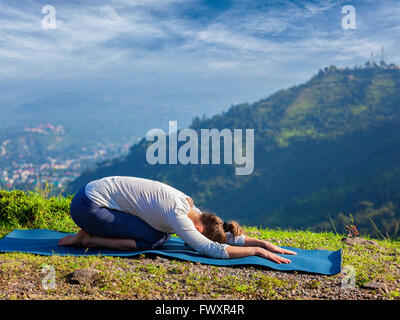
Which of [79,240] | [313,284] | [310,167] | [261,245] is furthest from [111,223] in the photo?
[310,167]

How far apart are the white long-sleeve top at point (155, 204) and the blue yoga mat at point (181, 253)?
0.20 metres

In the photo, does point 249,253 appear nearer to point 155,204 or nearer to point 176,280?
point 176,280

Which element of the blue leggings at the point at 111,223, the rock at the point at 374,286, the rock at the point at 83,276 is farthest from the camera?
the blue leggings at the point at 111,223

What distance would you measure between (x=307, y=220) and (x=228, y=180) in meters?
25.7

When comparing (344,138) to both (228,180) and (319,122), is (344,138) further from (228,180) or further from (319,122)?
(228,180)

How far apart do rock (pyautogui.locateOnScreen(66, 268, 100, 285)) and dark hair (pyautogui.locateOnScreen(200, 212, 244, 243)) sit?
129cm

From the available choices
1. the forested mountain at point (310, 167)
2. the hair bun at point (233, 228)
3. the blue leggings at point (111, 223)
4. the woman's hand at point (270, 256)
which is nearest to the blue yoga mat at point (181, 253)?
the woman's hand at point (270, 256)

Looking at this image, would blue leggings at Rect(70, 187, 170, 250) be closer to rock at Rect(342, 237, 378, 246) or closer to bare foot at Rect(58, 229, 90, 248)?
bare foot at Rect(58, 229, 90, 248)

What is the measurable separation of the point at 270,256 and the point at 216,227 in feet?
2.14

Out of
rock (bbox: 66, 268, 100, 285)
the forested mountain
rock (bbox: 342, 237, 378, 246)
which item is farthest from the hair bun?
the forested mountain

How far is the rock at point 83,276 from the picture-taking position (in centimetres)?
344

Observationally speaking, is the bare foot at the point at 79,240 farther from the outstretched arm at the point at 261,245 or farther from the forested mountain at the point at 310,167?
the forested mountain at the point at 310,167

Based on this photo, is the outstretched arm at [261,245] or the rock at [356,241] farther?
the rock at [356,241]

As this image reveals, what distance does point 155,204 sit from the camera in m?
4.16
